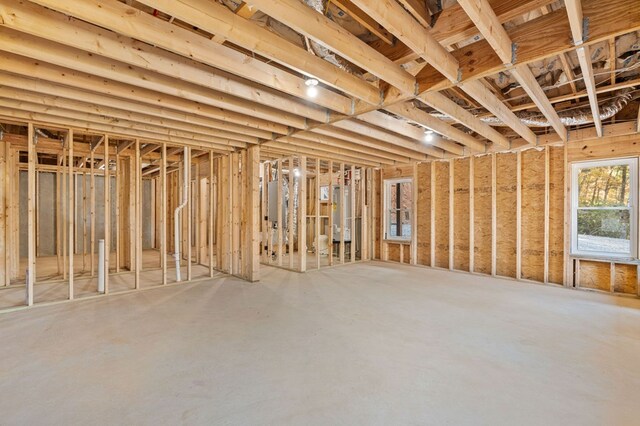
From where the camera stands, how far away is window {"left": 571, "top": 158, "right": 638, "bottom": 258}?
4.37 m

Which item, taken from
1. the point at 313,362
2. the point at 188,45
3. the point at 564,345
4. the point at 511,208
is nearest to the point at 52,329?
the point at 313,362

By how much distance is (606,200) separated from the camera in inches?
220

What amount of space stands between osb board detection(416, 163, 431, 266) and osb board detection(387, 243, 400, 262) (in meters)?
0.54

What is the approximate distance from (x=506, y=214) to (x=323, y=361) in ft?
15.6

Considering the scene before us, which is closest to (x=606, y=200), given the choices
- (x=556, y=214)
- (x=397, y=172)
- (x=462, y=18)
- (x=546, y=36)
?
(x=556, y=214)

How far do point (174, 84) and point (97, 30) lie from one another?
70 centimetres

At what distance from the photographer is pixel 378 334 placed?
9.44ft

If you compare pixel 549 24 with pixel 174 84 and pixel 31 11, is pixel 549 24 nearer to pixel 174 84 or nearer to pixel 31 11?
pixel 174 84

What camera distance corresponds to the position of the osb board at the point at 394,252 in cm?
713

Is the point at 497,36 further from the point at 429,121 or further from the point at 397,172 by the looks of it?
the point at 397,172

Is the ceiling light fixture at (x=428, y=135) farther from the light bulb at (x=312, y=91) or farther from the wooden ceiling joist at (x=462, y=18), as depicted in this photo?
the wooden ceiling joist at (x=462, y=18)

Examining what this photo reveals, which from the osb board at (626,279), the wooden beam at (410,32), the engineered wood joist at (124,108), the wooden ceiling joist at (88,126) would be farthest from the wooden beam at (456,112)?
the wooden ceiling joist at (88,126)

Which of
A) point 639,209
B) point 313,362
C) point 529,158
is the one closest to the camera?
point 313,362

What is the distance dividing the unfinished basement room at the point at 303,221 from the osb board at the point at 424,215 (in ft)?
1.50
